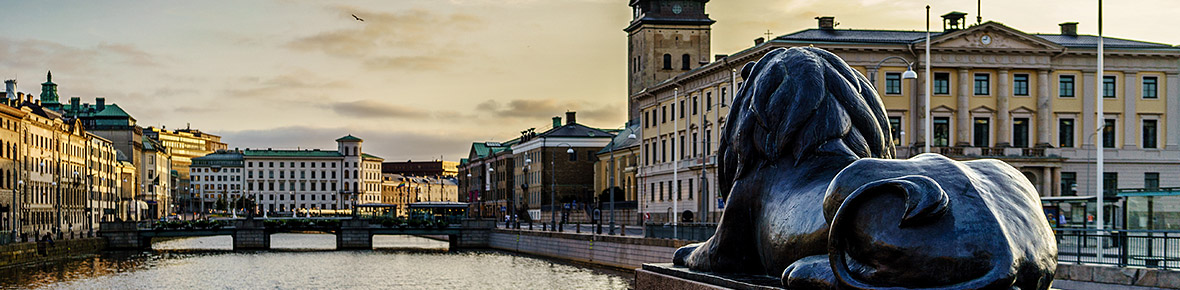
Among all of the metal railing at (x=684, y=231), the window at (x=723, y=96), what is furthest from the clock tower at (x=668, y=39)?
the metal railing at (x=684, y=231)

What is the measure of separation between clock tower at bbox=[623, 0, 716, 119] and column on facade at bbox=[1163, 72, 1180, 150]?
57.5 m

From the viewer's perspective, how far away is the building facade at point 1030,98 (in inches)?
2862

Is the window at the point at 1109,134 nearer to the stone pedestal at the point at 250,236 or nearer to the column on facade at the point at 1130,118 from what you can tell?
the column on facade at the point at 1130,118

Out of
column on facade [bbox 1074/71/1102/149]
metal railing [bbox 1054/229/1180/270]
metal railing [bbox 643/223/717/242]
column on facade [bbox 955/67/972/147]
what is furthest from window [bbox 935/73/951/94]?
metal railing [bbox 1054/229/1180/270]

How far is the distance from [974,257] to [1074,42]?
74.3 m

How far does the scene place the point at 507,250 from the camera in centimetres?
8581

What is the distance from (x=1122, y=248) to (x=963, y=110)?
163 ft

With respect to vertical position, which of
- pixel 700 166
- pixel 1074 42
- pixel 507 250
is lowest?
pixel 507 250

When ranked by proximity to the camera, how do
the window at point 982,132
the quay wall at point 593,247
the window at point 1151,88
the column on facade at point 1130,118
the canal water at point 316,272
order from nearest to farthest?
1. the quay wall at point 593,247
2. the canal water at point 316,272
3. the column on facade at point 1130,118
4. the window at point 982,132
5. the window at point 1151,88

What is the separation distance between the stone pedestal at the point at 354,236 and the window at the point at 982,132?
42.9m

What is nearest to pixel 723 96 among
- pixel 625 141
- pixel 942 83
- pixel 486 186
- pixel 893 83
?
pixel 893 83

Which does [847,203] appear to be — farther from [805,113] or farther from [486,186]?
[486,186]

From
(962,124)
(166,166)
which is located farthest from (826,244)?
(166,166)

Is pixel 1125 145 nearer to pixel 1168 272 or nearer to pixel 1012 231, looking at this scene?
pixel 1168 272
